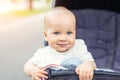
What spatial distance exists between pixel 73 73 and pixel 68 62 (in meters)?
0.16

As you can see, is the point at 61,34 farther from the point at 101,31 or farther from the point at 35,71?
the point at 101,31

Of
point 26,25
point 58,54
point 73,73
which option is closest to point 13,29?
point 26,25

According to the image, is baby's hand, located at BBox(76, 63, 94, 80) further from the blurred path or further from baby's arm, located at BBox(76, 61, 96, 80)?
the blurred path

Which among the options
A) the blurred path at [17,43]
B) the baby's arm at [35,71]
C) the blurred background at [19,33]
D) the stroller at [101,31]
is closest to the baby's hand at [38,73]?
→ the baby's arm at [35,71]

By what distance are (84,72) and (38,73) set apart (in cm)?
19

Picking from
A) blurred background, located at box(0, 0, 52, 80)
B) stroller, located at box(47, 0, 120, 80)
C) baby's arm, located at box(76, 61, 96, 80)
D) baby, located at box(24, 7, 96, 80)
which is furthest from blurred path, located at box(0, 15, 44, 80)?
baby's arm, located at box(76, 61, 96, 80)

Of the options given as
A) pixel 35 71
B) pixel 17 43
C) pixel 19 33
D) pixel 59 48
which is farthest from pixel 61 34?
pixel 19 33

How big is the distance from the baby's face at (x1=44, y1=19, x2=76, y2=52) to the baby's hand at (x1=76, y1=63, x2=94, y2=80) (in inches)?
5.7

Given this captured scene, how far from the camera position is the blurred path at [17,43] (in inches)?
103

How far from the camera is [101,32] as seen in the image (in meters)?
1.99

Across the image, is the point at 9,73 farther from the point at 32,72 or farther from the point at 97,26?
the point at 32,72

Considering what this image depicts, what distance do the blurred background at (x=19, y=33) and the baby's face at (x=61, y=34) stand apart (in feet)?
1.99

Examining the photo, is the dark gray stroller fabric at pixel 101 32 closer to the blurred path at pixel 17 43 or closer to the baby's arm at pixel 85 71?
the baby's arm at pixel 85 71

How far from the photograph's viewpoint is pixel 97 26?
2.00 metres
